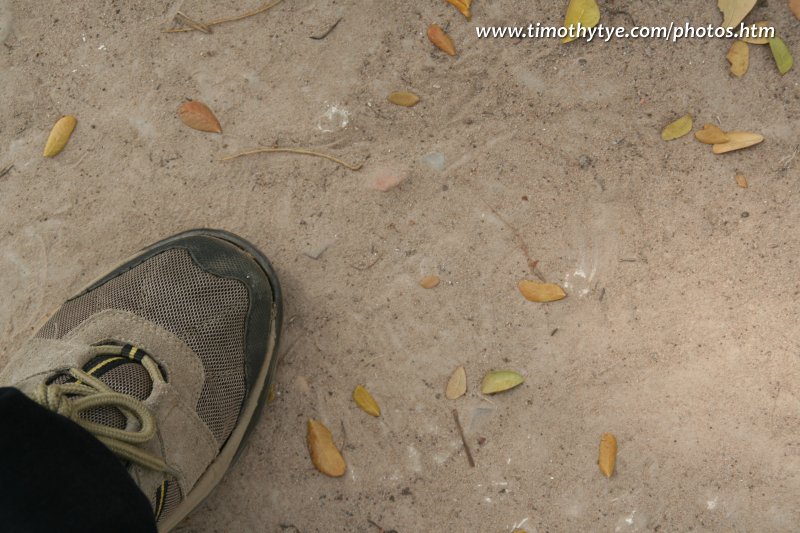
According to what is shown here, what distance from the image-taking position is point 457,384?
73.0 inches

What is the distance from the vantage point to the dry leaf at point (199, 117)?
1943 mm

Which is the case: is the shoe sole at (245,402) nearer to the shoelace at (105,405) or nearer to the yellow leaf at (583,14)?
the shoelace at (105,405)

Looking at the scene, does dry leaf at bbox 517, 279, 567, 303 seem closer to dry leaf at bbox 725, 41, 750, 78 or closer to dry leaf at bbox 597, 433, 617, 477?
dry leaf at bbox 597, 433, 617, 477

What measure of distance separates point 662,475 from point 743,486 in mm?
213

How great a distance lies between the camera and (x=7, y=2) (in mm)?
1984

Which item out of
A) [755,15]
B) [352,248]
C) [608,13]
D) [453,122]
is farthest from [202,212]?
[755,15]

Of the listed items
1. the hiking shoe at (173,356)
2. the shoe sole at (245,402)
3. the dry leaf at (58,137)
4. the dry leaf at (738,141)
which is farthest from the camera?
the dry leaf at (58,137)

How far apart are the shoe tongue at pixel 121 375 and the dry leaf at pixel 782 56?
186 cm

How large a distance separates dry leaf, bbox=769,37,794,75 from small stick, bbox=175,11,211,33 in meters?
1.60

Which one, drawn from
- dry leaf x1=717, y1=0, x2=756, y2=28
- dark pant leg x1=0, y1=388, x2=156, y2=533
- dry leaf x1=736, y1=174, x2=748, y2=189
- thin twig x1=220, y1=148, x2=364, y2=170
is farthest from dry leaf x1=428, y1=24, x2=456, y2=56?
dark pant leg x1=0, y1=388, x2=156, y2=533

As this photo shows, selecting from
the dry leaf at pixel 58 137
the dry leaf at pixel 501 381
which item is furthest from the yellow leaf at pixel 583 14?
the dry leaf at pixel 58 137

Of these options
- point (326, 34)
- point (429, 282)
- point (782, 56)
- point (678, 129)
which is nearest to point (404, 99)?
point (326, 34)

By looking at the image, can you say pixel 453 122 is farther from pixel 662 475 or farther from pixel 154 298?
pixel 662 475

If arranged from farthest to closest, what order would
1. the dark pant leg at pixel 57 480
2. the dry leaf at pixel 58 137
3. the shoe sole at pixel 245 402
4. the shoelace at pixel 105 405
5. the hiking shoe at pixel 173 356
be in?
the dry leaf at pixel 58 137 < the shoe sole at pixel 245 402 < the hiking shoe at pixel 173 356 < the shoelace at pixel 105 405 < the dark pant leg at pixel 57 480
